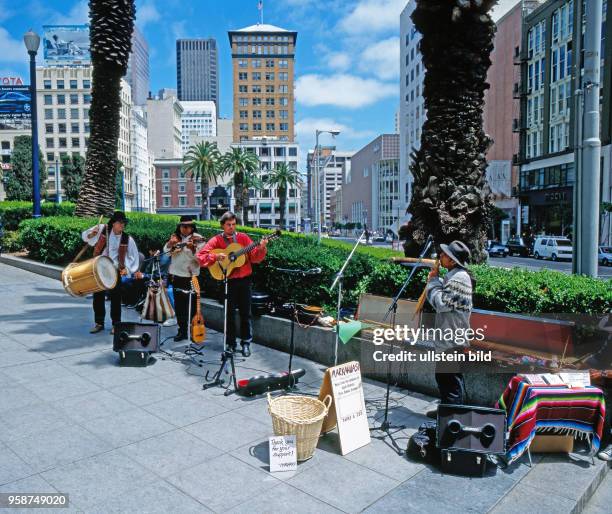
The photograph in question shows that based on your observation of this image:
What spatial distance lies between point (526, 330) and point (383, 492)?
2.81m

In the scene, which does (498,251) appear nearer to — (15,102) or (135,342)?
(15,102)

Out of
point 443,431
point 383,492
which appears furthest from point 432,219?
point 383,492

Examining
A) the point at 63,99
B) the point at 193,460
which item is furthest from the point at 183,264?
the point at 63,99

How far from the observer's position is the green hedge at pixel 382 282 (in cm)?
565

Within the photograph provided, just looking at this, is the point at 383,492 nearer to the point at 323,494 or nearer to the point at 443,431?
the point at 323,494

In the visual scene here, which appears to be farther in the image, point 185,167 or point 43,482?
point 185,167

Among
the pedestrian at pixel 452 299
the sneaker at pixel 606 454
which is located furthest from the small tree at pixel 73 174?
the sneaker at pixel 606 454

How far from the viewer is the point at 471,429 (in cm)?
441

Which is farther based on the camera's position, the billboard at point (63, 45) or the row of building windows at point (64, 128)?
the billboard at point (63, 45)

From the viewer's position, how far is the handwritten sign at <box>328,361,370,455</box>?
4.74 metres

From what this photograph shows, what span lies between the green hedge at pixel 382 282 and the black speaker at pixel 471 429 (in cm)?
192

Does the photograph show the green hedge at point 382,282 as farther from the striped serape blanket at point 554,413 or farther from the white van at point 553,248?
the white van at point 553,248

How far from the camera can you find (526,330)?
228 inches

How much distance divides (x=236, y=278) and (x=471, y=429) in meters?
4.03
